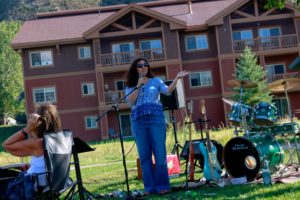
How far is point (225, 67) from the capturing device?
31.7 metres

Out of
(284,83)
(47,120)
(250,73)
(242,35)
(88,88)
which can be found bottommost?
(47,120)

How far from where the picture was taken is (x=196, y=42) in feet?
107

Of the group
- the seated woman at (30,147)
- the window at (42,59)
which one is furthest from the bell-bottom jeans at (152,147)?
the window at (42,59)

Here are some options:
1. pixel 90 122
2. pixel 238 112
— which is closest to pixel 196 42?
pixel 90 122

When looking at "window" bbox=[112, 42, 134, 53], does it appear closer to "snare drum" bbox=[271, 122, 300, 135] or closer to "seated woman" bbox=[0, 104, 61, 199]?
"snare drum" bbox=[271, 122, 300, 135]

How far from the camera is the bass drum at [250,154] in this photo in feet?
25.1

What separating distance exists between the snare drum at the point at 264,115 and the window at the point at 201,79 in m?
24.1

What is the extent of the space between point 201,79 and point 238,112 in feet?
77.9

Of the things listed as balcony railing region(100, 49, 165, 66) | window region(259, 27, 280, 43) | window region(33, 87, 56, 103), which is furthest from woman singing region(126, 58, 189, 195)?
window region(259, 27, 280, 43)

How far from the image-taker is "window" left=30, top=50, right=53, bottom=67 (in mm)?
32250

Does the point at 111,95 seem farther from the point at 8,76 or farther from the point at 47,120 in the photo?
the point at 47,120

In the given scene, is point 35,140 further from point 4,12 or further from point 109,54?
point 4,12

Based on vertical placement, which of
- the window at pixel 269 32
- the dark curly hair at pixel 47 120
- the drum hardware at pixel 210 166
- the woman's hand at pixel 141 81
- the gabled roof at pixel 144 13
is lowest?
the drum hardware at pixel 210 166

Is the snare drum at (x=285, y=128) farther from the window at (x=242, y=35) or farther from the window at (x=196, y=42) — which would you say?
the window at (x=242, y=35)
